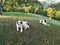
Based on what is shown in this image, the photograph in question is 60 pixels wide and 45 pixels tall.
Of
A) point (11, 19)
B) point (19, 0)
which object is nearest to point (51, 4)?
point (19, 0)

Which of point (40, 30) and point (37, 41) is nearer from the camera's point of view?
point (37, 41)

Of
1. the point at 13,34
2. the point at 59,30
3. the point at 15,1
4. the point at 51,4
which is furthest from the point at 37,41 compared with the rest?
the point at 51,4

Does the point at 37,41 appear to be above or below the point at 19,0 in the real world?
below

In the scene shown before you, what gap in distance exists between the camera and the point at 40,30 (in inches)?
825

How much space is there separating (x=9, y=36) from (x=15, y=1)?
16274 millimetres

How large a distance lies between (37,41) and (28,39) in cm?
72

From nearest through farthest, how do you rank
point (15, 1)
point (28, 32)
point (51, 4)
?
point (28, 32) < point (15, 1) < point (51, 4)

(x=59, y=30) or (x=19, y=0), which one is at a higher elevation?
(x=19, y=0)

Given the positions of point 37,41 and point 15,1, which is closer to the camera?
point 37,41

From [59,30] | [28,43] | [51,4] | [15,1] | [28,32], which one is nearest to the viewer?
[28,43]

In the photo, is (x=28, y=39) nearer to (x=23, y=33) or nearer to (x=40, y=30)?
(x=23, y=33)

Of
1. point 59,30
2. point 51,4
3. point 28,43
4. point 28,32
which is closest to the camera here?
point 28,43

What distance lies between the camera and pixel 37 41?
19.2 meters

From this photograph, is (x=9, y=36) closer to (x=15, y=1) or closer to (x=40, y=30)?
(x=40, y=30)
